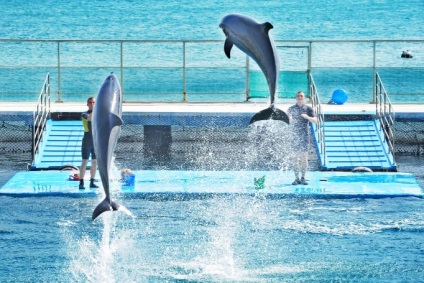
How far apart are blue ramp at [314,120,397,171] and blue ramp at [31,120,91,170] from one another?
4405 mm

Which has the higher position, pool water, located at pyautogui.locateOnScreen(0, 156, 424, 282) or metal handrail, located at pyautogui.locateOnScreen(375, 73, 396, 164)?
metal handrail, located at pyautogui.locateOnScreen(375, 73, 396, 164)

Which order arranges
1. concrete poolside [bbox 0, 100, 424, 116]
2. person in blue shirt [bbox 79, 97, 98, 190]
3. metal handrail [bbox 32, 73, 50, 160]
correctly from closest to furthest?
person in blue shirt [bbox 79, 97, 98, 190]
metal handrail [bbox 32, 73, 50, 160]
concrete poolside [bbox 0, 100, 424, 116]

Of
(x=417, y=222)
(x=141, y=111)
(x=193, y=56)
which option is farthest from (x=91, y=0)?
(x=417, y=222)

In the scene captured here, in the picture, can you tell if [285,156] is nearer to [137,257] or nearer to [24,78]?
[137,257]

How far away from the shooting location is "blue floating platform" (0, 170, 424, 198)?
17.8 m

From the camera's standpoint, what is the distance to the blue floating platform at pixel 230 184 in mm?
17766

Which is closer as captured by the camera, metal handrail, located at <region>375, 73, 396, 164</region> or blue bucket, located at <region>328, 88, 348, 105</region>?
metal handrail, located at <region>375, 73, 396, 164</region>

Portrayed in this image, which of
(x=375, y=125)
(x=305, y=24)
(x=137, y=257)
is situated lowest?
(x=137, y=257)

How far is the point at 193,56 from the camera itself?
63.1 meters

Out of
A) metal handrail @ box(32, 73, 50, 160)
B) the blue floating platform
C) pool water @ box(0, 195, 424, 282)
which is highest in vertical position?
metal handrail @ box(32, 73, 50, 160)

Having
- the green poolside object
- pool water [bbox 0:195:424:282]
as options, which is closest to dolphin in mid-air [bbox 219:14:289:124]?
pool water [bbox 0:195:424:282]

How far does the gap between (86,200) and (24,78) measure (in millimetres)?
39809

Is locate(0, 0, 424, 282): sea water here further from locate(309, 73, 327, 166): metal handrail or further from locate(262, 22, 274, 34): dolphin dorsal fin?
locate(262, 22, 274, 34): dolphin dorsal fin

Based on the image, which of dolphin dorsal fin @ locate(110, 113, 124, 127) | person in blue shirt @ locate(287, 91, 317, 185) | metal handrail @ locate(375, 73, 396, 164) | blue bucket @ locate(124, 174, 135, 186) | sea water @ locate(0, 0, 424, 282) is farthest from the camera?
metal handrail @ locate(375, 73, 396, 164)
